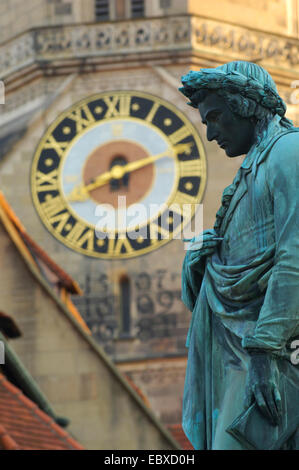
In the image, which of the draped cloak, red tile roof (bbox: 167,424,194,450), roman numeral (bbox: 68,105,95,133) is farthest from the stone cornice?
the draped cloak

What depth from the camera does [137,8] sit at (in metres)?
31.6

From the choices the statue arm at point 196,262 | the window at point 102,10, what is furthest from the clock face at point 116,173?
the statue arm at point 196,262

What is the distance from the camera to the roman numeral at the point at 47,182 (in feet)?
98.5

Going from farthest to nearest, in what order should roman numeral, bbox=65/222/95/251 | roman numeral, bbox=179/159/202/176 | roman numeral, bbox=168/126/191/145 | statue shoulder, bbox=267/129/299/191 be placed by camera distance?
roman numeral, bbox=179/159/202/176 → roman numeral, bbox=168/126/191/145 → roman numeral, bbox=65/222/95/251 → statue shoulder, bbox=267/129/299/191

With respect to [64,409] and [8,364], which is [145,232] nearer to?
[64,409]

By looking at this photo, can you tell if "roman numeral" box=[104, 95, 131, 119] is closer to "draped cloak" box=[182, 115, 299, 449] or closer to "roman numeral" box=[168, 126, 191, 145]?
"roman numeral" box=[168, 126, 191, 145]

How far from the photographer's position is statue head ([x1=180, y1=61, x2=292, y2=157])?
17.7 ft

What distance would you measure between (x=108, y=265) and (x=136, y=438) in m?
9.63

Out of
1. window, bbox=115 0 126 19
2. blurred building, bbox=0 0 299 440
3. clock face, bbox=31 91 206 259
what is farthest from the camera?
window, bbox=115 0 126 19

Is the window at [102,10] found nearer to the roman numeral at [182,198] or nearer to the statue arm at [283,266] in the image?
the roman numeral at [182,198]

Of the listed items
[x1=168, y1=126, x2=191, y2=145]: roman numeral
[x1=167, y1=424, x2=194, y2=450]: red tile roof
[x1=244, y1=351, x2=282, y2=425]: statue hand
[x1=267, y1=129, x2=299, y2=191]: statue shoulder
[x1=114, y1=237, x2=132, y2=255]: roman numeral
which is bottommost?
[x1=167, y1=424, x2=194, y2=450]: red tile roof

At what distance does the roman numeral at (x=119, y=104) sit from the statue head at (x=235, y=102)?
971 inches

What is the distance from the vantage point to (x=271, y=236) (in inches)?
207

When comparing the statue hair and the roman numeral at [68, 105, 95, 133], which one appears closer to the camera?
the statue hair
